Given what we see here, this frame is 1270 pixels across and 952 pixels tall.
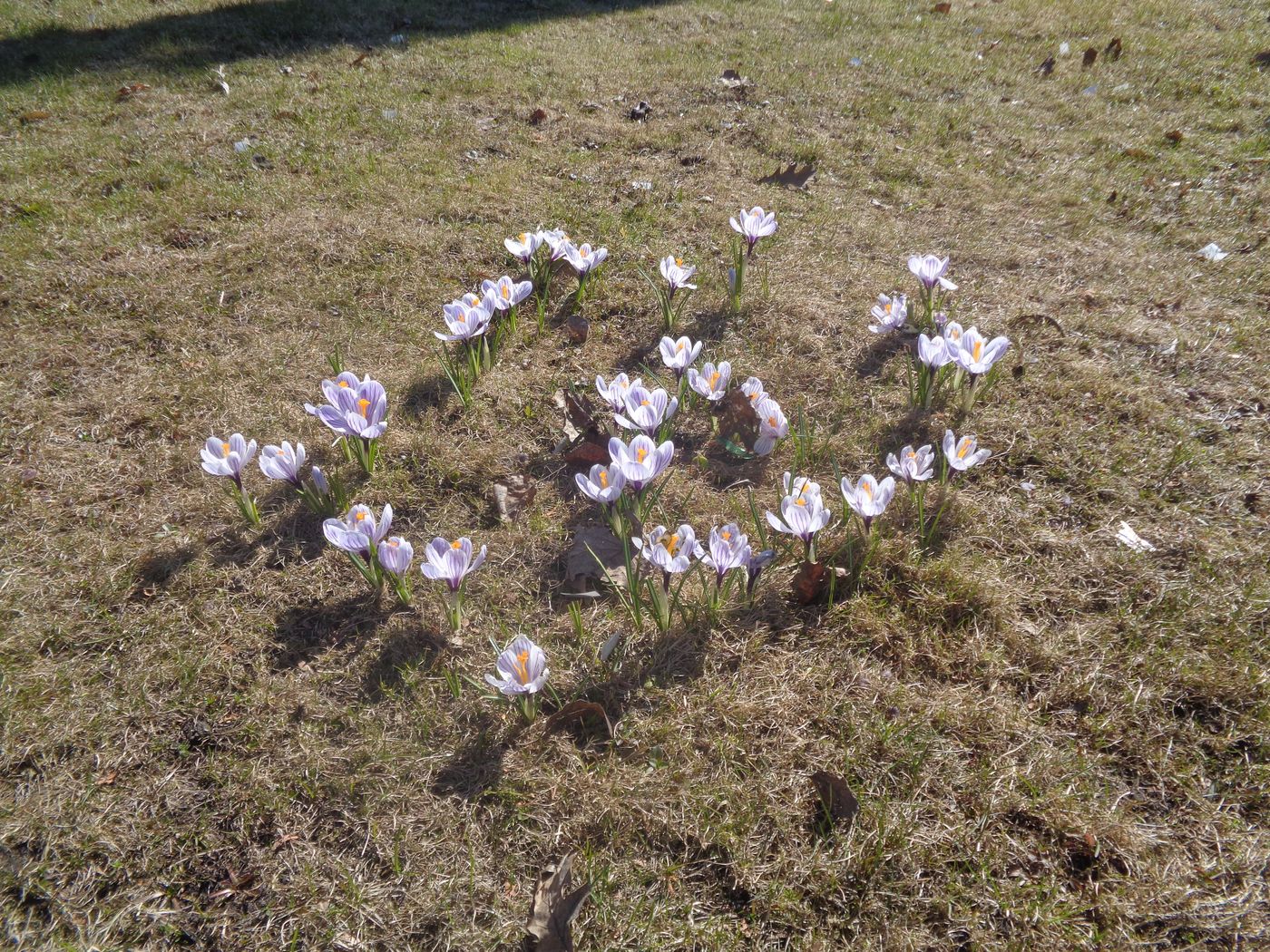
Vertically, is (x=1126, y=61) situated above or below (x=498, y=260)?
above

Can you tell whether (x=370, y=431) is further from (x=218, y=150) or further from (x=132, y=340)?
(x=218, y=150)

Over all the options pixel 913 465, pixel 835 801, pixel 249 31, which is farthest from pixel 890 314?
pixel 249 31

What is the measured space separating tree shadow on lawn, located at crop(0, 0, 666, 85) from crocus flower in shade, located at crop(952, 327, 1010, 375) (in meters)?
4.93

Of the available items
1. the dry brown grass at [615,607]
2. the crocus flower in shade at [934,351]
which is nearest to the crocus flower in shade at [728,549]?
the dry brown grass at [615,607]

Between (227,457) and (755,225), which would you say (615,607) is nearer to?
(227,457)

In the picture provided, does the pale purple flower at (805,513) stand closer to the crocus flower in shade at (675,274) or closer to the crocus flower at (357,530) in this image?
the crocus flower at (357,530)

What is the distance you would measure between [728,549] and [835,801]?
1.92 feet

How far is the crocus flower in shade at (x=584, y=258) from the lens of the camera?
2.81 m

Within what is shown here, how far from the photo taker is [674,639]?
187cm

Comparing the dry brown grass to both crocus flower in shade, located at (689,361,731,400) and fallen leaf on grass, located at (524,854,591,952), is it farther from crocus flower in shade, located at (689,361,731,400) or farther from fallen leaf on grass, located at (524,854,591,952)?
crocus flower in shade, located at (689,361,731,400)

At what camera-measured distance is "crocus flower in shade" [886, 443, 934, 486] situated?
1980mm

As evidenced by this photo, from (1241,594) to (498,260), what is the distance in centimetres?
275

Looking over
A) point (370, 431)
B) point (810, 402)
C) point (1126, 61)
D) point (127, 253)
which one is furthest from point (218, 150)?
point (1126, 61)

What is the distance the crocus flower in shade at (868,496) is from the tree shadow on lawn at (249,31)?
17.0ft
